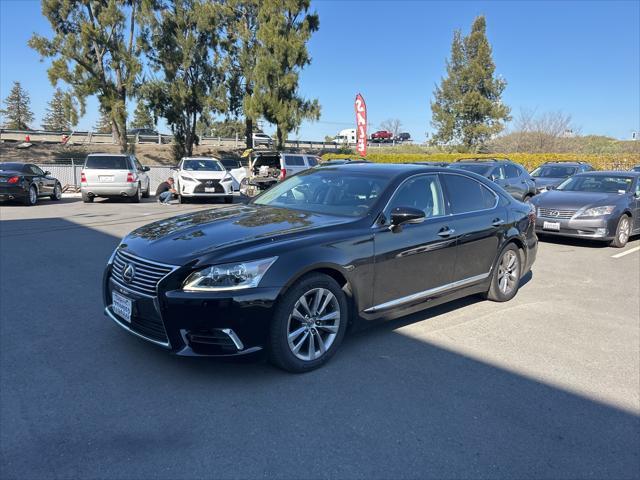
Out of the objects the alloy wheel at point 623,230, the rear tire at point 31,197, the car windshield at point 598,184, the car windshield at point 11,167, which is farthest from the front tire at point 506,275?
the car windshield at point 11,167

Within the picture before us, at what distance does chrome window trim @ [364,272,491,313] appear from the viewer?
4320 mm

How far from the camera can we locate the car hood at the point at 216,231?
145 inches

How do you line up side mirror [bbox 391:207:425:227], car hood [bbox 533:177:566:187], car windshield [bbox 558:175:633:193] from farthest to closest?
car hood [bbox 533:177:566:187] → car windshield [bbox 558:175:633:193] → side mirror [bbox 391:207:425:227]

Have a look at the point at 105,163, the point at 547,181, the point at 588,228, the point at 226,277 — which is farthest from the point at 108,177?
the point at 226,277

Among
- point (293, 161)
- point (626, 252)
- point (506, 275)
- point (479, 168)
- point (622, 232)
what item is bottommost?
point (626, 252)

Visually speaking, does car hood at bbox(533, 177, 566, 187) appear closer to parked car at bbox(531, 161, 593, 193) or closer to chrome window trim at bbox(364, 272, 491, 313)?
parked car at bbox(531, 161, 593, 193)

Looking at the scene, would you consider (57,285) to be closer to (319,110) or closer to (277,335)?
(277,335)

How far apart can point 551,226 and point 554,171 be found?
920cm

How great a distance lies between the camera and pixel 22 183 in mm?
16016

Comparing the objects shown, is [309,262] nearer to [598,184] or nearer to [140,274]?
[140,274]

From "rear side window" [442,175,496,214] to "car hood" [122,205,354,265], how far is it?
4.76 ft

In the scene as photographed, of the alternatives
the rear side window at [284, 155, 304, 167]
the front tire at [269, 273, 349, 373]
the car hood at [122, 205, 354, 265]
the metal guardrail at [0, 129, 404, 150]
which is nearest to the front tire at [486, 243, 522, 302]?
the car hood at [122, 205, 354, 265]

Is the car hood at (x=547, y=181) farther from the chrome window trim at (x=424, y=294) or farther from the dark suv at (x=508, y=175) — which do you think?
the chrome window trim at (x=424, y=294)

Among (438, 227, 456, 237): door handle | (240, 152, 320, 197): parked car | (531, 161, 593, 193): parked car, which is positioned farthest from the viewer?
(240, 152, 320, 197): parked car
